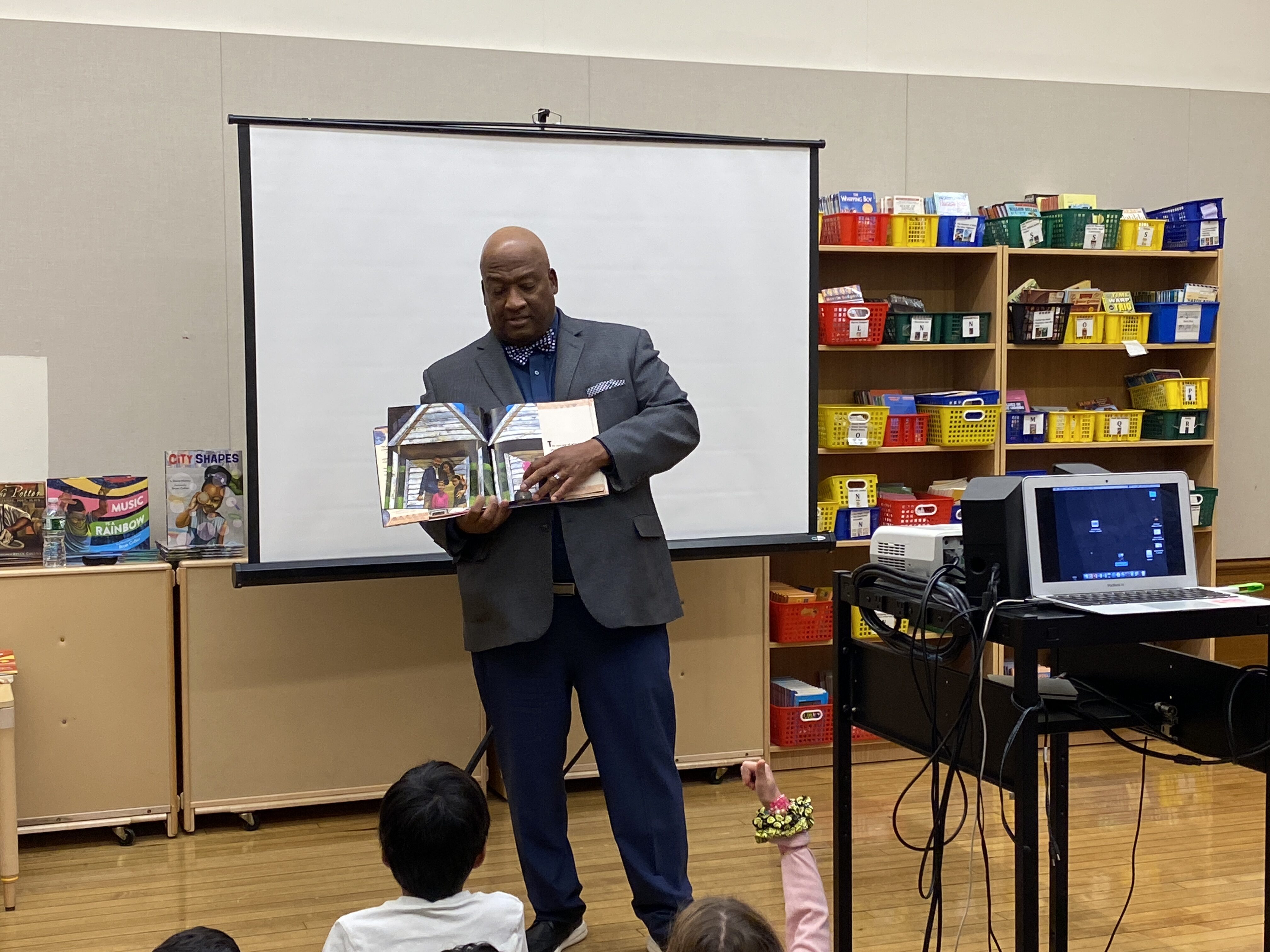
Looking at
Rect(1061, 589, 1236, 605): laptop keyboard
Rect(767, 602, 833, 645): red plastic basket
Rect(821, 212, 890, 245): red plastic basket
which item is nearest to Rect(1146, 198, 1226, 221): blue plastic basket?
Rect(821, 212, 890, 245): red plastic basket

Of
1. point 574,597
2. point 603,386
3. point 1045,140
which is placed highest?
point 1045,140

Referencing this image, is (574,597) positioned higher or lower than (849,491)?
lower

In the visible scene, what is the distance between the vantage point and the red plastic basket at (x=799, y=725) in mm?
4488

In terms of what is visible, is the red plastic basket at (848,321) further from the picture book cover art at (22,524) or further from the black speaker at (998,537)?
the picture book cover art at (22,524)

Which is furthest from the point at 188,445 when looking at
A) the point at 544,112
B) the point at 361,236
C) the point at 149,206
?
the point at 544,112

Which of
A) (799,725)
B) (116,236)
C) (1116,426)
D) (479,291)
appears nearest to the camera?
(479,291)

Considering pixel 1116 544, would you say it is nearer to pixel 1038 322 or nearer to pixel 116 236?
pixel 1038 322

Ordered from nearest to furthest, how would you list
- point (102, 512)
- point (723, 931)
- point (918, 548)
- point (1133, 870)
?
point (723, 931) < point (918, 548) < point (1133, 870) < point (102, 512)

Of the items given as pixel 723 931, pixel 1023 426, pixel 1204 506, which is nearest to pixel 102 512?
pixel 723 931

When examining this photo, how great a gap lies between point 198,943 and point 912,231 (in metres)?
3.88

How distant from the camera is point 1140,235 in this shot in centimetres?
491

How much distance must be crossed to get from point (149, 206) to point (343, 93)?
2.57ft

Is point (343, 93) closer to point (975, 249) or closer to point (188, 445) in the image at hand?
point (188, 445)

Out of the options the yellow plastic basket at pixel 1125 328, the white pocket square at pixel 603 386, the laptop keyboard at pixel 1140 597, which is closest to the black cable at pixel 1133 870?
the laptop keyboard at pixel 1140 597
